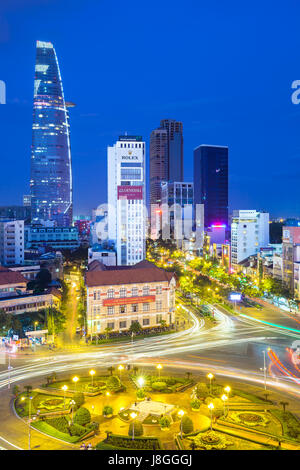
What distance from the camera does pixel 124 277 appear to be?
50.0 m

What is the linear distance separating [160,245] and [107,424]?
415 ft

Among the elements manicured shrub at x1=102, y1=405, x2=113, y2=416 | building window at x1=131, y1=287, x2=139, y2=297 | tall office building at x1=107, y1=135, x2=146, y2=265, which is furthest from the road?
tall office building at x1=107, y1=135, x2=146, y2=265

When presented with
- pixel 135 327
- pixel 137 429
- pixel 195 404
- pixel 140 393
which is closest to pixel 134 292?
pixel 135 327

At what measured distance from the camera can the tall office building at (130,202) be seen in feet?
304

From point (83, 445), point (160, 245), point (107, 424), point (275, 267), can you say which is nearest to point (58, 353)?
point (107, 424)

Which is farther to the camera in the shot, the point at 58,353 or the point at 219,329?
the point at 219,329

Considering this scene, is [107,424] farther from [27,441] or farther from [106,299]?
[106,299]

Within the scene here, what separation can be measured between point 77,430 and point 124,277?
26808 millimetres

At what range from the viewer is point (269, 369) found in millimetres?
36125

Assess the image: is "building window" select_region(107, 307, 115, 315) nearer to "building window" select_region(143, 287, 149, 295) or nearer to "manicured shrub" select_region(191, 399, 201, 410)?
"building window" select_region(143, 287, 149, 295)

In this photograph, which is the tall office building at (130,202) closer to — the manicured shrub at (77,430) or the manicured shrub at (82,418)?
the manicured shrub at (82,418)

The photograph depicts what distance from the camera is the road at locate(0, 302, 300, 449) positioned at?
3406 cm

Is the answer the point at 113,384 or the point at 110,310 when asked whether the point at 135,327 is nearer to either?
the point at 110,310

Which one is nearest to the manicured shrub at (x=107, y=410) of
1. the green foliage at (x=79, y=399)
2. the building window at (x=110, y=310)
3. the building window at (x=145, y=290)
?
the green foliage at (x=79, y=399)
